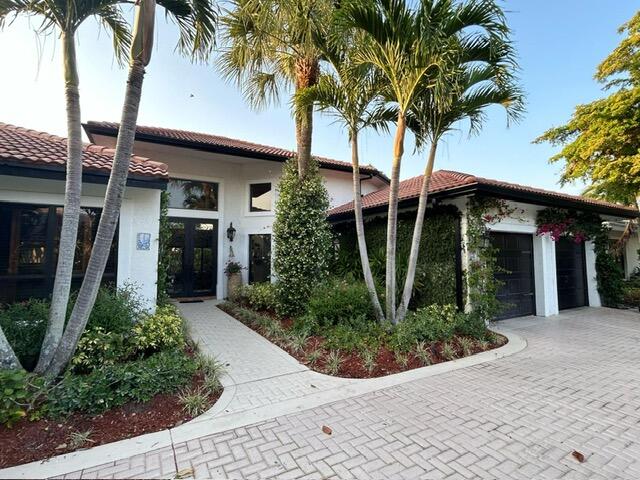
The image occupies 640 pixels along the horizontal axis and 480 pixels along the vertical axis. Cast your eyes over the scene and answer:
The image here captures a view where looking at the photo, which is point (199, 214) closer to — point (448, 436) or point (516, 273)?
point (448, 436)

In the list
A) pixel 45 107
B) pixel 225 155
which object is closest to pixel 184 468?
pixel 45 107

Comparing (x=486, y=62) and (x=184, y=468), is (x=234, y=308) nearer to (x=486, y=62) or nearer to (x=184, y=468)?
(x=184, y=468)

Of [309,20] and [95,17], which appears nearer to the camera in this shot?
[95,17]

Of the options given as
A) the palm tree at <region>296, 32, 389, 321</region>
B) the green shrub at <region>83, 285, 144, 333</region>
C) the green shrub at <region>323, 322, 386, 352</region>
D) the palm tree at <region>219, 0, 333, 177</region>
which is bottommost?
the green shrub at <region>323, 322, 386, 352</region>

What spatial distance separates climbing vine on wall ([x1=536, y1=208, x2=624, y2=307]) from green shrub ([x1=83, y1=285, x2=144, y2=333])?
38.2 feet

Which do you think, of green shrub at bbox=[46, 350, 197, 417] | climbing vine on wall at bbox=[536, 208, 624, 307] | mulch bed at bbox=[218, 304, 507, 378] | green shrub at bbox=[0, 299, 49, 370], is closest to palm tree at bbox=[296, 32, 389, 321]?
mulch bed at bbox=[218, 304, 507, 378]

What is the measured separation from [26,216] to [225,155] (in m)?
7.11

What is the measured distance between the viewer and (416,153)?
7.63 metres

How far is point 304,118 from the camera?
8297mm

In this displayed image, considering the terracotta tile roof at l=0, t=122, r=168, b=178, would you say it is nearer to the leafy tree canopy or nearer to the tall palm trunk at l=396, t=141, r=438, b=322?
the tall palm trunk at l=396, t=141, r=438, b=322

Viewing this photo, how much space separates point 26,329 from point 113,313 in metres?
1.17

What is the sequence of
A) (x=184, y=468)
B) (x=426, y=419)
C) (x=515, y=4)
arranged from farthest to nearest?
(x=515, y=4) → (x=426, y=419) → (x=184, y=468)

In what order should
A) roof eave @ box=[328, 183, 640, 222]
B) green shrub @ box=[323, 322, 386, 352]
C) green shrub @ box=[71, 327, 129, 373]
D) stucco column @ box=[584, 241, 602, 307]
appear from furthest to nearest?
stucco column @ box=[584, 241, 602, 307] → roof eave @ box=[328, 183, 640, 222] → green shrub @ box=[323, 322, 386, 352] → green shrub @ box=[71, 327, 129, 373]

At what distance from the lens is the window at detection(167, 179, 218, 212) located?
12.4 metres
